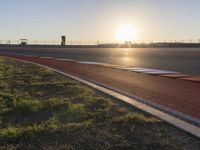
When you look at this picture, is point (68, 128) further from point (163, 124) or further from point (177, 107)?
point (177, 107)

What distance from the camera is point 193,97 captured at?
10016 millimetres

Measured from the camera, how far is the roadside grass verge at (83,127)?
5.71 m

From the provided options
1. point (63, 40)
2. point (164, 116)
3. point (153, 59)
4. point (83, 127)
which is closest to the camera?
point (83, 127)

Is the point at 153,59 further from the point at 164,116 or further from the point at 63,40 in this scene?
the point at 63,40

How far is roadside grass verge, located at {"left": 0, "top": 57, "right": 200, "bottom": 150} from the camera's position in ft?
18.7

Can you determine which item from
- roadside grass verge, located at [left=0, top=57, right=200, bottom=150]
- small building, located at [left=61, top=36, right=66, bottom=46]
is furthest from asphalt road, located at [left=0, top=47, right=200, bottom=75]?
small building, located at [left=61, top=36, right=66, bottom=46]

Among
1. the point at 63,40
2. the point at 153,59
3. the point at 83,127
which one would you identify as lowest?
the point at 153,59

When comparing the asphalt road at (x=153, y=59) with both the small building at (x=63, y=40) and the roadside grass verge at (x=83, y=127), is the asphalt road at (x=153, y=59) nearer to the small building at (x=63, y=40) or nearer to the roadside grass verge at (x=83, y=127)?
the roadside grass verge at (x=83, y=127)

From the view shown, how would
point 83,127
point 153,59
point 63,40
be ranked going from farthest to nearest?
point 63,40
point 153,59
point 83,127

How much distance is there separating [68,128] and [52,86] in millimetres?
6063

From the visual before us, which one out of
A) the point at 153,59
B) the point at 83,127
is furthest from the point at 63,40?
the point at 83,127

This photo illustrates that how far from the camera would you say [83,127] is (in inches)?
262

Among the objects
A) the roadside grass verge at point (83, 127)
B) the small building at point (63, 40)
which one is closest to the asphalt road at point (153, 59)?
the roadside grass verge at point (83, 127)

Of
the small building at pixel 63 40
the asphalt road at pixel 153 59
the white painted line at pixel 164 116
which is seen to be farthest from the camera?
the small building at pixel 63 40
